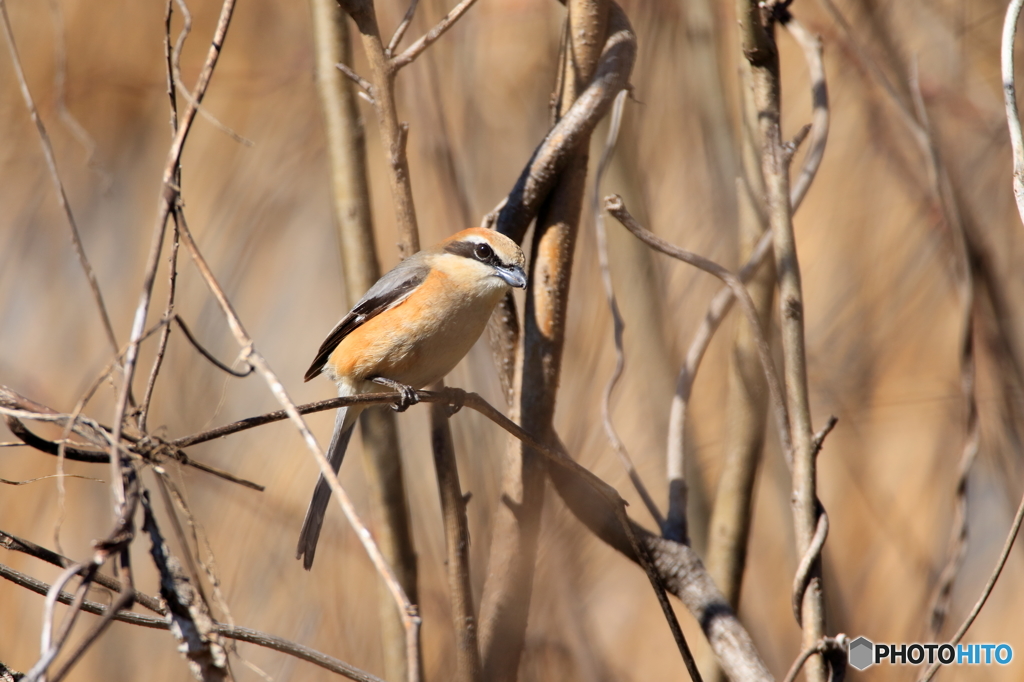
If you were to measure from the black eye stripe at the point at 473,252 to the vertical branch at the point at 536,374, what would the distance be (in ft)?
0.56

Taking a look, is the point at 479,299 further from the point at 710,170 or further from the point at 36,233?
the point at 36,233

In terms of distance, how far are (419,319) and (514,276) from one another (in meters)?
0.38

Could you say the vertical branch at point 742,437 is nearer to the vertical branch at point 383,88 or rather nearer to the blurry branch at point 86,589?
the vertical branch at point 383,88

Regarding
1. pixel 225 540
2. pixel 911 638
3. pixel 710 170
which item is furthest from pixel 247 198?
pixel 911 638

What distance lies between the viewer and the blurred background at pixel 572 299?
9.00 ft

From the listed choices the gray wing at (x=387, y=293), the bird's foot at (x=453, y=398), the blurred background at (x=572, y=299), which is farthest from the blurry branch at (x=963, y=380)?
the gray wing at (x=387, y=293)

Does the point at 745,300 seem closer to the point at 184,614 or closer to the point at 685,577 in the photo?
the point at 685,577

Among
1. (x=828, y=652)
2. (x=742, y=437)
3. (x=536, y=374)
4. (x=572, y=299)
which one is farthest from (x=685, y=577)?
(x=572, y=299)

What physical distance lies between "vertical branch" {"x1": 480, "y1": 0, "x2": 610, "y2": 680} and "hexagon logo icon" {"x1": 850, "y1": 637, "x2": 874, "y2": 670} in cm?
119

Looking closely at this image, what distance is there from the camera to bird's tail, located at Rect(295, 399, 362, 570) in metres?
2.09

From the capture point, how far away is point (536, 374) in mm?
1918

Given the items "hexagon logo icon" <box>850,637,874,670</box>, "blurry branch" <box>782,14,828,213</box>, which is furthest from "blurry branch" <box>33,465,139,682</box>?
"hexagon logo icon" <box>850,637,874,670</box>

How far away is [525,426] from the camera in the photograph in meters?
1.90

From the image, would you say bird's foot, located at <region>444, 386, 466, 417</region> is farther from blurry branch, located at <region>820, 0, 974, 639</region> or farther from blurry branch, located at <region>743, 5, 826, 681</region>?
blurry branch, located at <region>820, 0, 974, 639</region>
